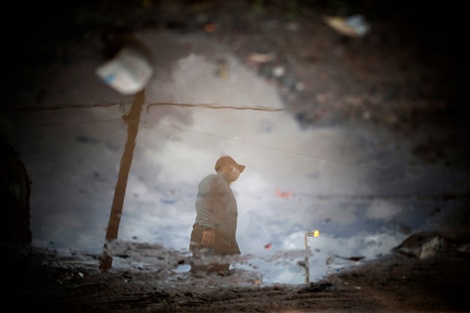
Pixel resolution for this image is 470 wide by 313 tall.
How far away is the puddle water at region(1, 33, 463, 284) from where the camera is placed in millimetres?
2055

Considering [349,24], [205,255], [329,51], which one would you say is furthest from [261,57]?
[205,255]

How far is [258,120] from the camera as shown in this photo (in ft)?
7.80

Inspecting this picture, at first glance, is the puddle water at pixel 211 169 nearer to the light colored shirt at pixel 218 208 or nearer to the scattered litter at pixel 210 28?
the scattered litter at pixel 210 28

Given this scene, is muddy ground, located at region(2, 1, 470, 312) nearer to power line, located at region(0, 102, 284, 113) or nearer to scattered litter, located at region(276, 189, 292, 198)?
power line, located at region(0, 102, 284, 113)

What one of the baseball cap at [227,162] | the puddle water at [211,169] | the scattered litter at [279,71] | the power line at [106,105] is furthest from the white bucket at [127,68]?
the baseball cap at [227,162]

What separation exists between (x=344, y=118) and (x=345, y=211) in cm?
139

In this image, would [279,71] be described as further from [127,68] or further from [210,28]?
[127,68]

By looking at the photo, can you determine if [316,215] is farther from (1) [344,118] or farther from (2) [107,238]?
(2) [107,238]

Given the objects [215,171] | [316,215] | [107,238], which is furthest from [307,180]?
[107,238]

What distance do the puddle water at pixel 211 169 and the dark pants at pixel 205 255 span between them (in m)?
0.18

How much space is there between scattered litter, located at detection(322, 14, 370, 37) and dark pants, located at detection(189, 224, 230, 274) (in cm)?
230

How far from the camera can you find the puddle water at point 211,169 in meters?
2.05

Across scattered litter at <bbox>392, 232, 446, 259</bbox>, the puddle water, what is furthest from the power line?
scattered litter at <bbox>392, 232, 446, 259</bbox>

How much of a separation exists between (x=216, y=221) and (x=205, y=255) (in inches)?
15.2
